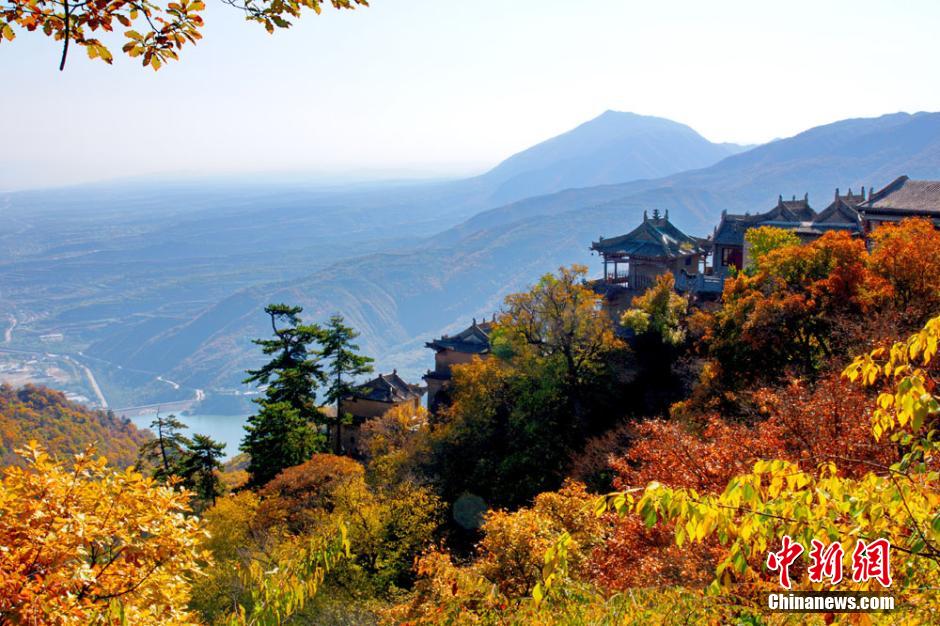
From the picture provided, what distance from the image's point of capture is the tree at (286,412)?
1111 inches

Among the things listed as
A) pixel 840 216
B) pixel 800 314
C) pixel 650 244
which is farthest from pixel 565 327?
pixel 840 216

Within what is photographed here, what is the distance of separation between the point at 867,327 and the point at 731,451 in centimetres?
651

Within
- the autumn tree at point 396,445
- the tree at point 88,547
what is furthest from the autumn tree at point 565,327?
the tree at point 88,547

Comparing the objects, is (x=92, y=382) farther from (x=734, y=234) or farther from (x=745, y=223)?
(x=745, y=223)

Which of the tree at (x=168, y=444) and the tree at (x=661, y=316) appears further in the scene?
the tree at (x=168, y=444)

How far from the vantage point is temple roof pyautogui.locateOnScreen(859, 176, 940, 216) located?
89.3ft

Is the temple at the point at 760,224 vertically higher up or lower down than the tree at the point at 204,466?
higher up

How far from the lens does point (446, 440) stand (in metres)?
24.5

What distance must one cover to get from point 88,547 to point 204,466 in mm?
26366

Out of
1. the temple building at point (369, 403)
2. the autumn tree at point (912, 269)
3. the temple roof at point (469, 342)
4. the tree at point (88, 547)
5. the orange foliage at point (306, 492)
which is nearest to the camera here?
the tree at point (88, 547)

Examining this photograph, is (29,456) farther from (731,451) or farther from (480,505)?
(480,505)

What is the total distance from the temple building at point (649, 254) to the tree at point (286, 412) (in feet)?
47.7

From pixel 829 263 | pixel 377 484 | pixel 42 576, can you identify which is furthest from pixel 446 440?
pixel 42 576

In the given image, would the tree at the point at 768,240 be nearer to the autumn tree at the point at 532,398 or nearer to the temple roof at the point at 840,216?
the autumn tree at the point at 532,398
